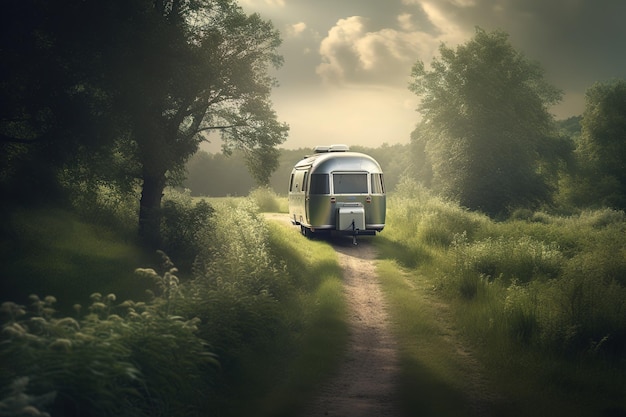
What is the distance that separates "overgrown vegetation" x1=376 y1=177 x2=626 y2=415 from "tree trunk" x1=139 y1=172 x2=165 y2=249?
8.97m

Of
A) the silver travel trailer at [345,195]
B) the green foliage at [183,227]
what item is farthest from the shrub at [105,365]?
the silver travel trailer at [345,195]

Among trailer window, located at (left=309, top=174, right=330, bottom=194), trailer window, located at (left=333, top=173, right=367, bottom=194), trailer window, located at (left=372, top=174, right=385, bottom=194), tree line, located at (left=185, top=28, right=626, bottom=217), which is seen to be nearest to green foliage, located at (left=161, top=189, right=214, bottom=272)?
trailer window, located at (left=309, top=174, right=330, bottom=194)

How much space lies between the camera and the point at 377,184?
24516 millimetres

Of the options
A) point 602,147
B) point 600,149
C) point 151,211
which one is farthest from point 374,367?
point 602,147

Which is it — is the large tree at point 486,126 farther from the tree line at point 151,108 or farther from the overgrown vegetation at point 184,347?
the overgrown vegetation at point 184,347

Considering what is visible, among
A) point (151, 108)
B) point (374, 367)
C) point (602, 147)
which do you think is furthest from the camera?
point (602, 147)

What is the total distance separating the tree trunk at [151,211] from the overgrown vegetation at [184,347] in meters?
4.30

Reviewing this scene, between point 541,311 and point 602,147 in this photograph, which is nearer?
point 541,311

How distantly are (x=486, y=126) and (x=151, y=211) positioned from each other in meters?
31.0

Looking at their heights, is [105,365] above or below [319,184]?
below

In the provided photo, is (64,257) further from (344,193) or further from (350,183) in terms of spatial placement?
(350,183)

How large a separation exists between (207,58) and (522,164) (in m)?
30.6

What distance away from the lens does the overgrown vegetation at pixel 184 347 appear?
6648 mm

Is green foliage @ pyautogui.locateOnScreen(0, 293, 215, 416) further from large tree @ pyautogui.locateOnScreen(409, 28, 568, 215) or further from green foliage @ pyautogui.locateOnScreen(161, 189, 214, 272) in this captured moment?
large tree @ pyautogui.locateOnScreen(409, 28, 568, 215)
